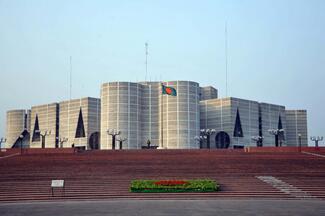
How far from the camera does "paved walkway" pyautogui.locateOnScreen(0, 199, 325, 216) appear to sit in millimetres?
21922

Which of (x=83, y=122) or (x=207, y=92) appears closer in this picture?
(x=83, y=122)

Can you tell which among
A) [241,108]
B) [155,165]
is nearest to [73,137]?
[241,108]

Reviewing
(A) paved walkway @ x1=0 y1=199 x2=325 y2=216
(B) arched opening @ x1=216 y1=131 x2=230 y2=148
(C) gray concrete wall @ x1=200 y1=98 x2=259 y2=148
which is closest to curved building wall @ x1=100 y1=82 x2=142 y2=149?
(C) gray concrete wall @ x1=200 y1=98 x2=259 y2=148

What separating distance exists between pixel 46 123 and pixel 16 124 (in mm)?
13741

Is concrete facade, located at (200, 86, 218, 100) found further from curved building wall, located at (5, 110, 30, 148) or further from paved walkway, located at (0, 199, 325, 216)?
paved walkway, located at (0, 199, 325, 216)

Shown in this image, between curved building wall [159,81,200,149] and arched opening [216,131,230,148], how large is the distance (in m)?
7.23

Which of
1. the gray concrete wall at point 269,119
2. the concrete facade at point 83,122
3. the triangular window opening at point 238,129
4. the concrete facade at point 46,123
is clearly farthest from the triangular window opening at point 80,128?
the gray concrete wall at point 269,119

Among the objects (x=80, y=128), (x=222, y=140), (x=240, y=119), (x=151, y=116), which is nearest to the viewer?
(x=151, y=116)

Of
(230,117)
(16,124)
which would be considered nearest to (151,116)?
(230,117)

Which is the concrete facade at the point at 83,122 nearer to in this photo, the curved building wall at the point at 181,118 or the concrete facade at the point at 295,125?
the curved building wall at the point at 181,118

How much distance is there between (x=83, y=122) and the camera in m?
98.6

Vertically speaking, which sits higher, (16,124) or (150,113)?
(150,113)

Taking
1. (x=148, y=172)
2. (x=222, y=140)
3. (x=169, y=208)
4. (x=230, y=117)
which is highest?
(x=230, y=117)

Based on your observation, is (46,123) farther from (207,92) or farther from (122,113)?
(207,92)
